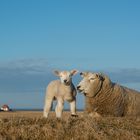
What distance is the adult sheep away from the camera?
14.8 metres

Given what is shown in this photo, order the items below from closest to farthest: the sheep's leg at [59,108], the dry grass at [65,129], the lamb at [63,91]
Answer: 1. the dry grass at [65,129]
2. the lamb at [63,91]
3. the sheep's leg at [59,108]

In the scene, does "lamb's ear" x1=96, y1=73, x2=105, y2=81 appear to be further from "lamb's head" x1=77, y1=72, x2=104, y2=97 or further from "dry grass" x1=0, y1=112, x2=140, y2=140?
"dry grass" x1=0, y1=112, x2=140, y2=140

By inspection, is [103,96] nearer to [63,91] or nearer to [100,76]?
[100,76]

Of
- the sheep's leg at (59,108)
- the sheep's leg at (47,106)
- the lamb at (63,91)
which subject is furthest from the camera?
the sheep's leg at (47,106)

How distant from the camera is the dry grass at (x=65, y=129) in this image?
986cm

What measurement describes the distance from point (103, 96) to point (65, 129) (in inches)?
190

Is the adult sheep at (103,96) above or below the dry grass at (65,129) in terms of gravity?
above

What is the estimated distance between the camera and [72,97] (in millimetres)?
14938

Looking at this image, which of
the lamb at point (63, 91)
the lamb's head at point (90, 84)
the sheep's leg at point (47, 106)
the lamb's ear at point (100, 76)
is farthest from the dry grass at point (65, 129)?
the sheep's leg at point (47, 106)

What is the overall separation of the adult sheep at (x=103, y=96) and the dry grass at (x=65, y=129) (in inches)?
140

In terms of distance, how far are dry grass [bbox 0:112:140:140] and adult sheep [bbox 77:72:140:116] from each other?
3564 millimetres

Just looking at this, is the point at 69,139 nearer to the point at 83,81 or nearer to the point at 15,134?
the point at 15,134

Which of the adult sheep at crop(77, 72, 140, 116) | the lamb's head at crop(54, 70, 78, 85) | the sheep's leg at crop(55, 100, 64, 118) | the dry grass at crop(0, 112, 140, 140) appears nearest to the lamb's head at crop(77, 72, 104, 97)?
the adult sheep at crop(77, 72, 140, 116)

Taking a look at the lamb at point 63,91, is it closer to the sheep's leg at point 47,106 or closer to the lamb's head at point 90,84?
the sheep's leg at point 47,106
